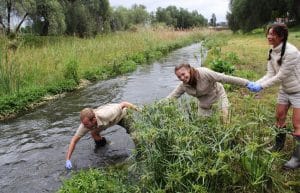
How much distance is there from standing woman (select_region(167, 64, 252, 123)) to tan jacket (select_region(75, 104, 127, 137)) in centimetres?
137

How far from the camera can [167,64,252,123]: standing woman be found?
510 cm

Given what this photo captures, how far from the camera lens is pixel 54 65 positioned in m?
13.2

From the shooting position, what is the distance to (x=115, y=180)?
5.01 metres

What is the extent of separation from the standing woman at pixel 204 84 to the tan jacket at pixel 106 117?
1.37 metres

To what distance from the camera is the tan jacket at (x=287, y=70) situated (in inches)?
185

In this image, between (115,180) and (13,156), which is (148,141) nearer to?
(115,180)

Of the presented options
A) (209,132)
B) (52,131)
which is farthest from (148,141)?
(52,131)

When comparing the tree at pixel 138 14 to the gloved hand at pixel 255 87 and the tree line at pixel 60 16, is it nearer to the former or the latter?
the tree line at pixel 60 16

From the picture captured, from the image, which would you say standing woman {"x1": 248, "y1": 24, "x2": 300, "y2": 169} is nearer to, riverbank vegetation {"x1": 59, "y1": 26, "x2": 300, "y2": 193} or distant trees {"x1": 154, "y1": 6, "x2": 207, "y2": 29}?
riverbank vegetation {"x1": 59, "y1": 26, "x2": 300, "y2": 193}

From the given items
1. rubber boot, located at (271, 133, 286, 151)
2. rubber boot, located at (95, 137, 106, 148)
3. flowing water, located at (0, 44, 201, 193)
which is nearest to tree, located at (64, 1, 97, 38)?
flowing water, located at (0, 44, 201, 193)

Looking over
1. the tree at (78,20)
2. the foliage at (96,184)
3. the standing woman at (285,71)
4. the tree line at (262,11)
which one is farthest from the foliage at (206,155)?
the tree line at (262,11)

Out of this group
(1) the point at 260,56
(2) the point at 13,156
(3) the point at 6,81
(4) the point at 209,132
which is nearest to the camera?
(4) the point at 209,132

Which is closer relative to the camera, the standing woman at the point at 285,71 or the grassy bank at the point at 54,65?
the standing woman at the point at 285,71

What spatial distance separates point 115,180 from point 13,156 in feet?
9.03
